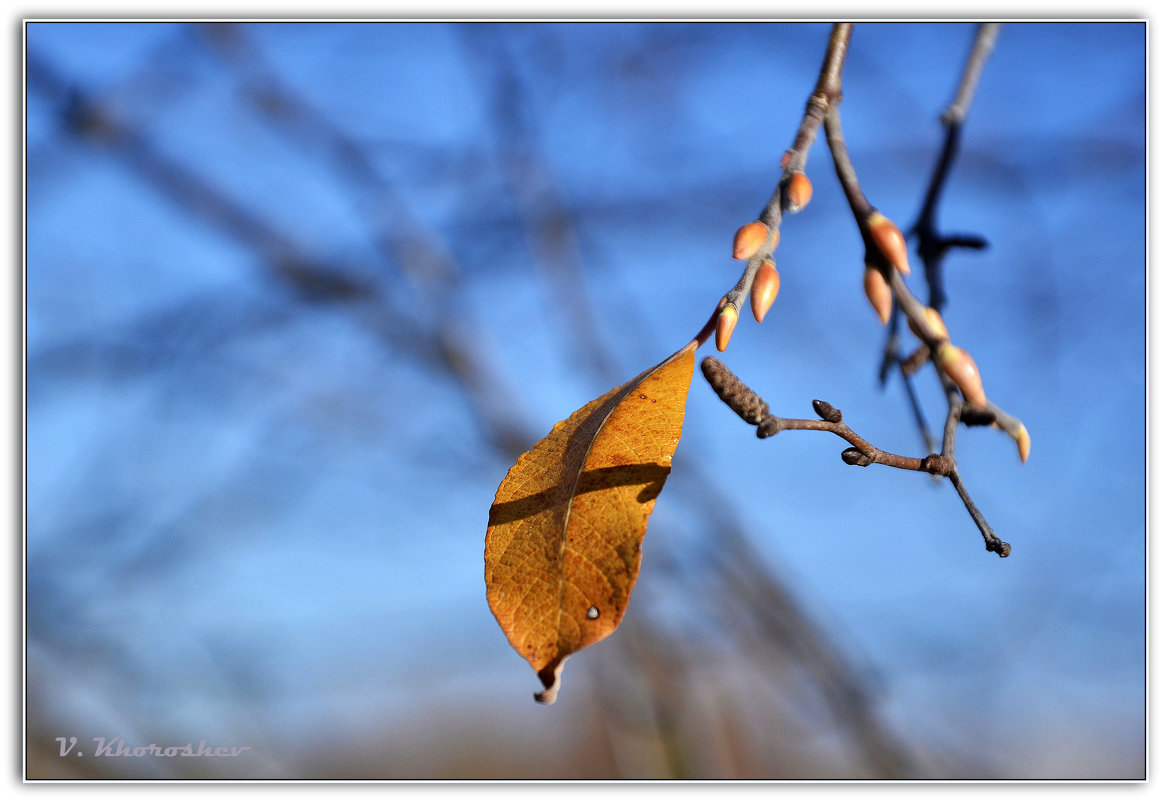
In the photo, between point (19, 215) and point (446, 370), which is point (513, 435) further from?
point (19, 215)

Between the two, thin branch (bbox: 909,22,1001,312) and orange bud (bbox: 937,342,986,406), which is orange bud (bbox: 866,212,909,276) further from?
thin branch (bbox: 909,22,1001,312)

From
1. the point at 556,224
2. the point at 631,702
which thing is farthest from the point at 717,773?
the point at 556,224

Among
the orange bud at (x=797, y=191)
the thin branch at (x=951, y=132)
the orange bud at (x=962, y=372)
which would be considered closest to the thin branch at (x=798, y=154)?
the orange bud at (x=797, y=191)

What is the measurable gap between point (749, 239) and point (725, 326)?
0.18 ft

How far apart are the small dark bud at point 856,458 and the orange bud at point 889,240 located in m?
0.10

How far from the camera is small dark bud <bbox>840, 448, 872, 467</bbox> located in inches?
15.4

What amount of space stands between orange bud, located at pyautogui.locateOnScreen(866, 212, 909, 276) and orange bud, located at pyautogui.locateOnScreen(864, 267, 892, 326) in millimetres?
25

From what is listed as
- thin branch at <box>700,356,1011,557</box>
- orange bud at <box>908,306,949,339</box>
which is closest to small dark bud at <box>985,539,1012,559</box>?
thin branch at <box>700,356,1011,557</box>

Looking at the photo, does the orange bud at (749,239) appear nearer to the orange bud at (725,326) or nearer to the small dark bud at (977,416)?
the orange bud at (725,326)

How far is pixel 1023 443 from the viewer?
1.36 ft

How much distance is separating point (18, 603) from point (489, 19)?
1.17 m

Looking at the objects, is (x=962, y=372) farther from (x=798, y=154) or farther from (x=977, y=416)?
(x=798, y=154)

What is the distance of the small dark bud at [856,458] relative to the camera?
1.28 ft

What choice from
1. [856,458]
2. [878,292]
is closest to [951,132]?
[878,292]
